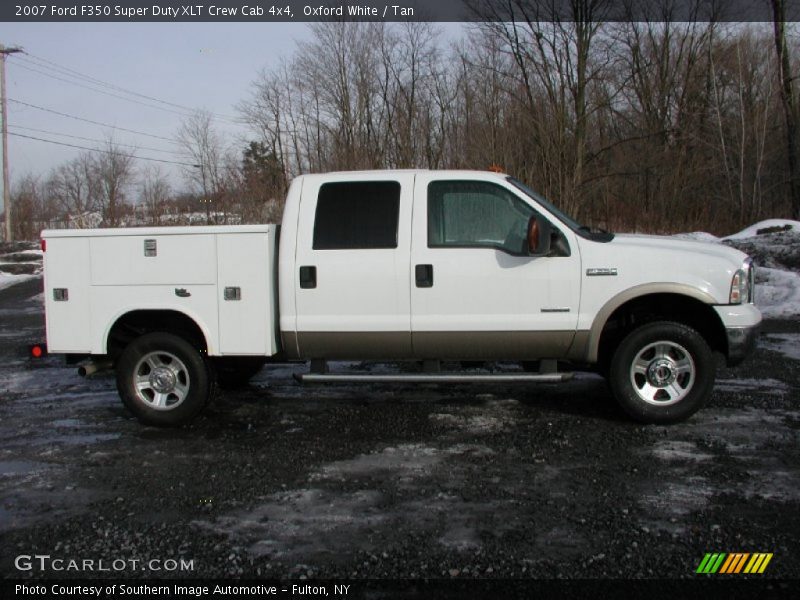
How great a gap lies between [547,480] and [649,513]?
715 millimetres

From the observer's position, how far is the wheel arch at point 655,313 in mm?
5191

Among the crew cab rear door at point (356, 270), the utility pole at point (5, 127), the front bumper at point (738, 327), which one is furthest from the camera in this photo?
the utility pole at point (5, 127)

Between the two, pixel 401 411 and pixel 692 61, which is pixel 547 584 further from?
pixel 692 61

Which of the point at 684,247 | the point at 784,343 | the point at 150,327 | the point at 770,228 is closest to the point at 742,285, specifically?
the point at 684,247

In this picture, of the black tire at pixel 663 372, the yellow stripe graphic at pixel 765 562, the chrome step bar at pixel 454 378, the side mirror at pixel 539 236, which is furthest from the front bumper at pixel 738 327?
the yellow stripe graphic at pixel 765 562

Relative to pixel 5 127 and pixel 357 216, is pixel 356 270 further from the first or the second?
pixel 5 127

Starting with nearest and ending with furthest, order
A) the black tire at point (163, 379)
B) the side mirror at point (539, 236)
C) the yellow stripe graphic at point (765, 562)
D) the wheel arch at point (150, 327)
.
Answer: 1. the yellow stripe graphic at point (765, 562)
2. the side mirror at point (539, 236)
3. the black tire at point (163, 379)
4. the wheel arch at point (150, 327)

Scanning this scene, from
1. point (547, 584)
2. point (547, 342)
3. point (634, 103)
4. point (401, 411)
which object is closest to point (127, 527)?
point (547, 584)

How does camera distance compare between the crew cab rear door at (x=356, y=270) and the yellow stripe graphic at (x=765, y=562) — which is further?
the crew cab rear door at (x=356, y=270)

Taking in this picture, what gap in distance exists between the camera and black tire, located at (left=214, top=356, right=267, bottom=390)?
596 centimetres

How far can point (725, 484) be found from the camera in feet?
13.6

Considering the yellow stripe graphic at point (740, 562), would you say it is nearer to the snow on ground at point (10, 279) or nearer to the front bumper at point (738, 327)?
the front bumper at point (738, 327)

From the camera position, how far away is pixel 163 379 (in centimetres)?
570

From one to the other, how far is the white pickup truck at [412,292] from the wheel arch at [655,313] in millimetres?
15
